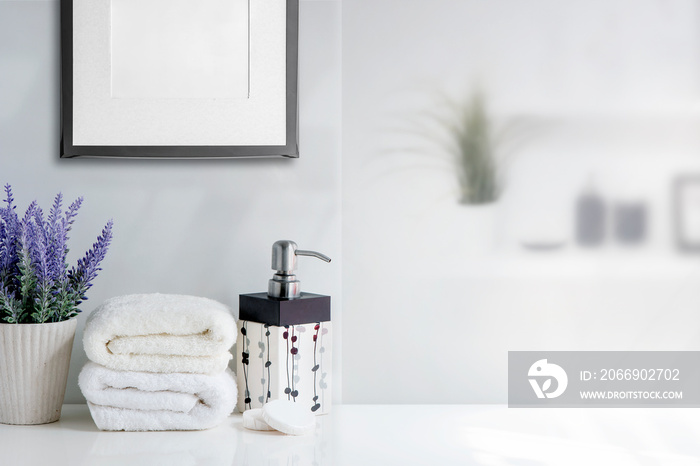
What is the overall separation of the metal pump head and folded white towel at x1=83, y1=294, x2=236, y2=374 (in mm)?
117

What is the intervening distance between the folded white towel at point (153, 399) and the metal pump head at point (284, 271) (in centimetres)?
17

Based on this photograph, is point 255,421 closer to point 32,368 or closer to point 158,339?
point 158,339

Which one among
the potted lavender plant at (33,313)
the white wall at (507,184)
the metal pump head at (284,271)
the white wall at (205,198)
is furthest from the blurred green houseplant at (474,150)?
the potted lavender plant at (33,313)

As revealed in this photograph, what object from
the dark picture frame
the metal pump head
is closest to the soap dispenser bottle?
the metal pump head

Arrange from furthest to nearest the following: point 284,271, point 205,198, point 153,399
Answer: point 205,198 → point 284,271 → point 153,399

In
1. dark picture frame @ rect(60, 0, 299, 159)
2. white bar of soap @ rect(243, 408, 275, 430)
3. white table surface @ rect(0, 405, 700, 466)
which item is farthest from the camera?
dark picture frame @ rect(60, 0, 299, 159)

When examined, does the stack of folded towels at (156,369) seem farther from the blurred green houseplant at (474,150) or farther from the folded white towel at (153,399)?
the blurred green houseplant at (474,150)

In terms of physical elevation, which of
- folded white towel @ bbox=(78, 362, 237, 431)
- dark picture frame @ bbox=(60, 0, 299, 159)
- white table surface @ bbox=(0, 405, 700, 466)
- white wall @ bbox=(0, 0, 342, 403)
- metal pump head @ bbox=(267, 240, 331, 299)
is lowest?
white table surface @ bbox=(0, 405, 700, 466)

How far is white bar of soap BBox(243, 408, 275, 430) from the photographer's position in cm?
96

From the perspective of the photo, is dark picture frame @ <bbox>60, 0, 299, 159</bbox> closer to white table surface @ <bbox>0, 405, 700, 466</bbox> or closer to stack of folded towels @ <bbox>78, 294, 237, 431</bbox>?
stack of folded towels @ <bbox>78, 294, 237, 431</bbox>

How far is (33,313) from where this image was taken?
965 millimetres

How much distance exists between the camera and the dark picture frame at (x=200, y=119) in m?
1.13

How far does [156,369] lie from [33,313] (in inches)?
8.6

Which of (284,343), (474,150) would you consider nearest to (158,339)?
(284,343)
